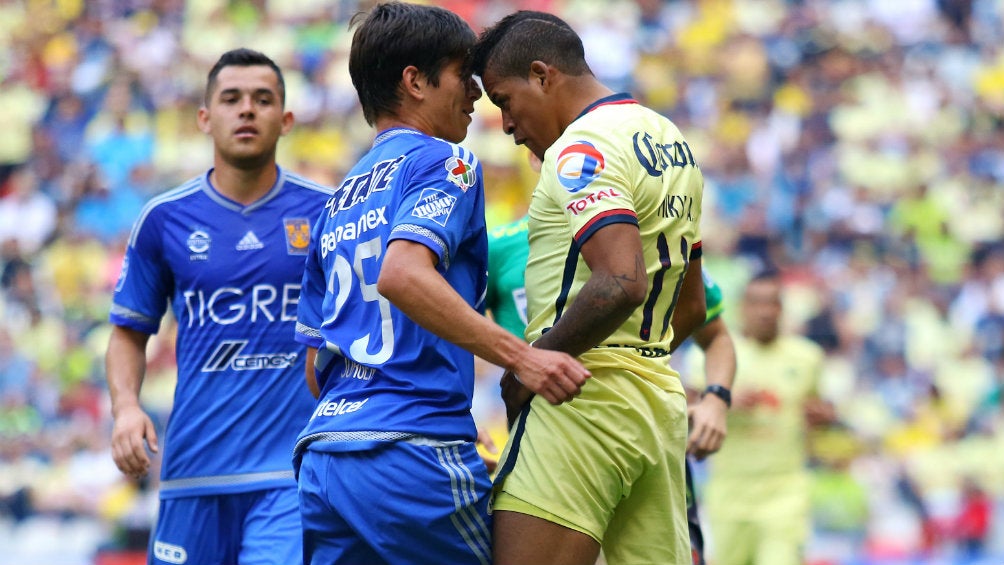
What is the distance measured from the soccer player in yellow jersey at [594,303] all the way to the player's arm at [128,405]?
5.83 feet

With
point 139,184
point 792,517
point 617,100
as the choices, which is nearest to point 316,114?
point 139,184

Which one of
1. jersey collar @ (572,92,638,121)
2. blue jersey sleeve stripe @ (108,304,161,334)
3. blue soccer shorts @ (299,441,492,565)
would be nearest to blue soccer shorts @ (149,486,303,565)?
blue jersey sleeve stripe @ (108,304,161,334)

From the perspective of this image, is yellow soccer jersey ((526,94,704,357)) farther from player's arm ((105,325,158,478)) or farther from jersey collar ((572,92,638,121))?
player's arm ((105,325,158,478))

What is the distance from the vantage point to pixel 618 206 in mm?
3840

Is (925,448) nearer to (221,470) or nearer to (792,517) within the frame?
(792,517)

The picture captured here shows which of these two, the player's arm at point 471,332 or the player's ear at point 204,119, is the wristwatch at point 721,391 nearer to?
the player's arm at point 471,332

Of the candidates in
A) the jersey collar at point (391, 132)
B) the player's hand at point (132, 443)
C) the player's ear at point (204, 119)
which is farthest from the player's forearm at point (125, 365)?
the jersey collar at point (391, 132)

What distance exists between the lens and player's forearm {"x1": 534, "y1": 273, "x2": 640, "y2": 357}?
12.4ft

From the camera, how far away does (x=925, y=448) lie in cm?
1247

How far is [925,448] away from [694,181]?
9.05 metres

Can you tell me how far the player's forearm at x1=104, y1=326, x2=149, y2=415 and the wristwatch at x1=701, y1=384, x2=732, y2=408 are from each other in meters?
2.39

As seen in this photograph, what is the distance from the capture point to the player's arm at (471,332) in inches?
147

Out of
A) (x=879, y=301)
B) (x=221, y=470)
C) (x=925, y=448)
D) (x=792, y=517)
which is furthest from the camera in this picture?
(x=879, y=301)

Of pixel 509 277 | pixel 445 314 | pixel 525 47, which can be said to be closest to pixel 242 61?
pixel 509 277
